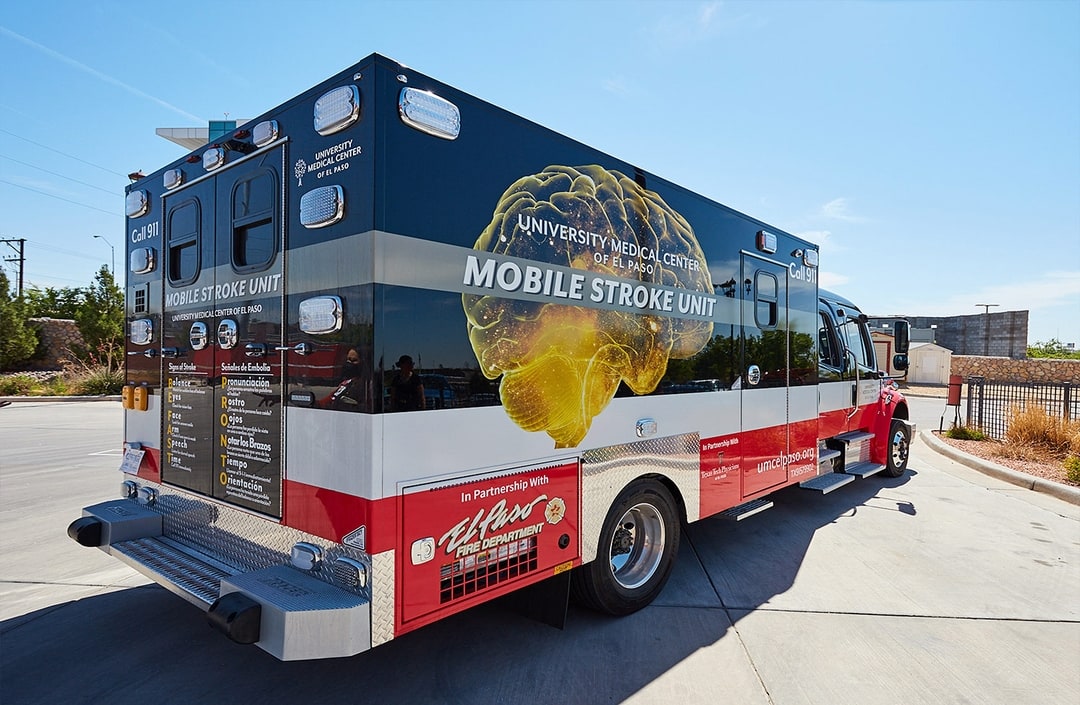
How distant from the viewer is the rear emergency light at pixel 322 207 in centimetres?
260

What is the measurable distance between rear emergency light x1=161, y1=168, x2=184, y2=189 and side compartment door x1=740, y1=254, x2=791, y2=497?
4151 mm

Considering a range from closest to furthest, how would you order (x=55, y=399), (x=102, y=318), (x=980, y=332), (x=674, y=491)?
(x=674, y=491)
(x=55, y=399)
(x=102, y=318)
(x=980, y=332)

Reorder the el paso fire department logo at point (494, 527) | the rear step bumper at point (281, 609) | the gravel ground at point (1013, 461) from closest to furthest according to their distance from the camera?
the rear step bumper at point (281, 609)
the el paso fire department logo at point (494, 527)
the gravel ground at point (1013, 461)

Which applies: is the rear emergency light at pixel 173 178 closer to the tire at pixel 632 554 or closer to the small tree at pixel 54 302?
the tire at pixel 632 554

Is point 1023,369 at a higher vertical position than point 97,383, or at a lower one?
higher

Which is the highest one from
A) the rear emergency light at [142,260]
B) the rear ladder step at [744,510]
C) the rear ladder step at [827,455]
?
the rear emergency light at [142,260]

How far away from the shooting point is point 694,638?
358cm

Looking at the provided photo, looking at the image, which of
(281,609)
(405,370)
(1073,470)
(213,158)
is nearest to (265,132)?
(213,158)

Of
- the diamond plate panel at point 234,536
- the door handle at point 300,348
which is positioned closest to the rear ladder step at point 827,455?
the diamond plate panel at point 234,536

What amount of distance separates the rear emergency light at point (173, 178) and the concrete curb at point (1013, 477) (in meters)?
9.73

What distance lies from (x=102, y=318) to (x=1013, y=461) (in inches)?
1217

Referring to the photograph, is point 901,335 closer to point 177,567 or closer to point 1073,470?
point 1073,470

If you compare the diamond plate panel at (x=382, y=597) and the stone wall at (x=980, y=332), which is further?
the stone wall at (x=980, y=332)

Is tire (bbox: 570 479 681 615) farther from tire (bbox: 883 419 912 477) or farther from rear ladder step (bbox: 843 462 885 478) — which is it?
tire (bbox: 883 419 912 477)
